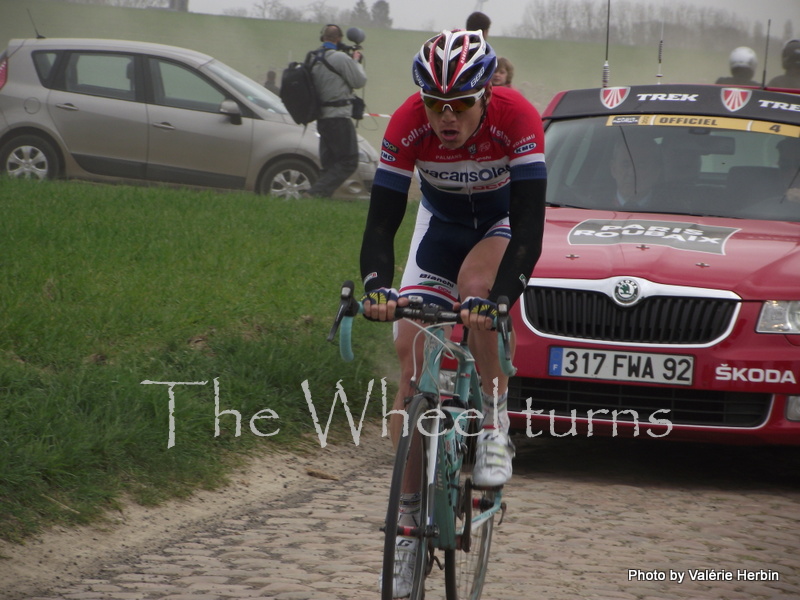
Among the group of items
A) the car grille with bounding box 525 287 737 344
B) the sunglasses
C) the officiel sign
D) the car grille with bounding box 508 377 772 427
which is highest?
the sunglasses

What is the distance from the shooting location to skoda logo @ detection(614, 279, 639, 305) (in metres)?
6.32

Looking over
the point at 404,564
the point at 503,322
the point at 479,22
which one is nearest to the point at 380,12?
the point at 479,22

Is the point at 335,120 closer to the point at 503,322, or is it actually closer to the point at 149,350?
the point at 149,350

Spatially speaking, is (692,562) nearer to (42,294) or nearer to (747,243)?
(747,243)

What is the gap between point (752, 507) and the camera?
242 inches

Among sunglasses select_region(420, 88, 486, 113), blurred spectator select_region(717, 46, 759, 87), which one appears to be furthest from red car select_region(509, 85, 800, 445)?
blurred spectator select_region(717, 46, 759, 87)

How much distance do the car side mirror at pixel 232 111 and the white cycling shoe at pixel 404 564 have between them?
12.1 m

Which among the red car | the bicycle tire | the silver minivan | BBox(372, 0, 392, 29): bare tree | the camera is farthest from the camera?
BBox(372, 0, 392, 29): bare tree

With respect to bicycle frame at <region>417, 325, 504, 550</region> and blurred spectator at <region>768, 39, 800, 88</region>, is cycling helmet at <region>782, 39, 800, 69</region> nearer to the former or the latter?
blurred spectator at <region>768, 39, 800, 88</region>

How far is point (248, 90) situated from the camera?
637 inches

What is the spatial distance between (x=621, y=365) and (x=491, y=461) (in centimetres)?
189

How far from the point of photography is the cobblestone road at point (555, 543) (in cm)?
475

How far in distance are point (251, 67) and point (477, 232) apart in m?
32.4

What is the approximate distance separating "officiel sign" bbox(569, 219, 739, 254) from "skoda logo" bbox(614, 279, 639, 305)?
0.42 metres
